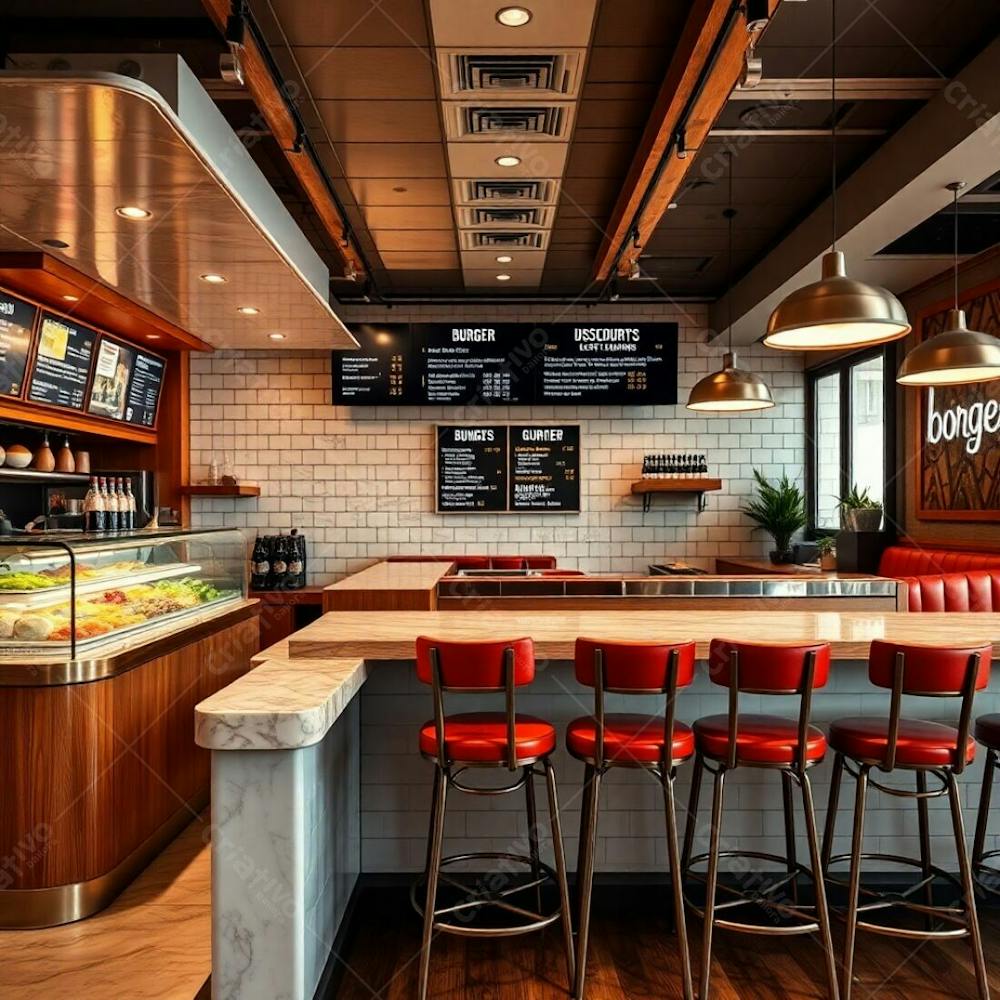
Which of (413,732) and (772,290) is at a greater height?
(772,290)

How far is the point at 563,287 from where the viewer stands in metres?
6.59

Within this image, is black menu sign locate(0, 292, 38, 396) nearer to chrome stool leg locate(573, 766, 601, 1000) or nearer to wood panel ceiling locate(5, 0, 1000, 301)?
wood panel ceiling locate(5, 0, 1000, 301)

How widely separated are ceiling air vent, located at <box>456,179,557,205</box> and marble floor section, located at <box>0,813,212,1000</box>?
11.6ft

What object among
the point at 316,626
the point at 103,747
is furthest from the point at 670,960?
the point at 103,747

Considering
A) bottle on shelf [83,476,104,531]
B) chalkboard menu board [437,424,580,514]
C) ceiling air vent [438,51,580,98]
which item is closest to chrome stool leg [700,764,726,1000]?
ceiling air vent [438,51,580,98]

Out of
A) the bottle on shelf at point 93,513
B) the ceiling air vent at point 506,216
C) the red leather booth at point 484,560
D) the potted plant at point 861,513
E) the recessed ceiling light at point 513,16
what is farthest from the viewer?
the red leather booth at point 484,560

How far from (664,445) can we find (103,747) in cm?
496

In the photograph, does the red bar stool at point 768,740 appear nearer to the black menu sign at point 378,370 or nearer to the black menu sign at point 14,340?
the black menu sign at point 14,340

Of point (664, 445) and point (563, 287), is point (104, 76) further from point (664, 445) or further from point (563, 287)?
point (664, 445)

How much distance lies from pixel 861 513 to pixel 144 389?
5135mm

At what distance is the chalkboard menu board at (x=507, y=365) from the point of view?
6465 mm

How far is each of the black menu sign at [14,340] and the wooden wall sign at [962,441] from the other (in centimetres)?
531

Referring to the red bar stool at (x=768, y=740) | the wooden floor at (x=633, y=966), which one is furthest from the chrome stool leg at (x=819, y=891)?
the wooden floor at (x=633, y=966)

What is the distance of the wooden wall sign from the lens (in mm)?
4727
